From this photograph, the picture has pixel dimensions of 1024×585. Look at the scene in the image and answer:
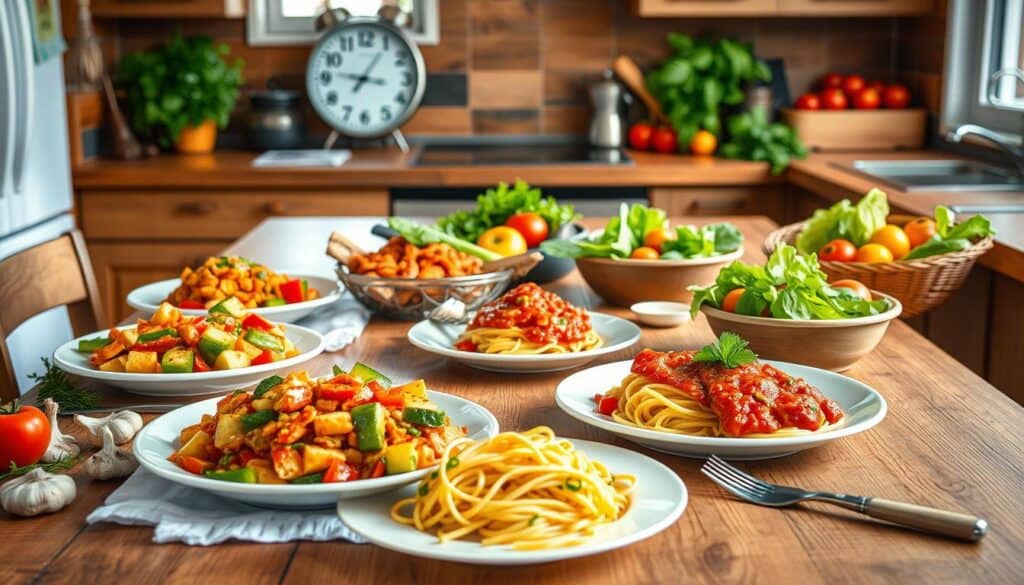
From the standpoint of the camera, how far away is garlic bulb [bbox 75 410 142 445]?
1309 millimetres

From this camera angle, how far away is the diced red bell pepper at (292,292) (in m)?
1.95

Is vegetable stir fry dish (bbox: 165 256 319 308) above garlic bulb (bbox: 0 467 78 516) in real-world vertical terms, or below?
above

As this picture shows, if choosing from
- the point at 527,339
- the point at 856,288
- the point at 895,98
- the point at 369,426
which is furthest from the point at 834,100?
the point at 369,426

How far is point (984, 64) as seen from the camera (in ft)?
13.3

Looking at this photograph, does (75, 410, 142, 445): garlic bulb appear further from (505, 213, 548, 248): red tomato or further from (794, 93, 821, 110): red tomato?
(794, 93, 821, 110): red tomato

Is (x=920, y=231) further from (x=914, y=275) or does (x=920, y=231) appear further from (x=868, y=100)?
(x=868, y=100)

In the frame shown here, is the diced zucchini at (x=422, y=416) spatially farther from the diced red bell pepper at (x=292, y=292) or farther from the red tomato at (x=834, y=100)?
the red tomato at (x=834, y=100)

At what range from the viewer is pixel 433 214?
13.3 ft

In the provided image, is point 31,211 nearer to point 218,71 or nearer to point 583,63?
point 218,71

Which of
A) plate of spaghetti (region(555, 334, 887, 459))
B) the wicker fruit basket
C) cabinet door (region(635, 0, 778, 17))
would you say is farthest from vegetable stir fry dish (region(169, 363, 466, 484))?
cabinet door (region(635, 0, 778, 17))

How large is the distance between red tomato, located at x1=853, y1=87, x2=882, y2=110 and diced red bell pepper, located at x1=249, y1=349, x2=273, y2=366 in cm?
337

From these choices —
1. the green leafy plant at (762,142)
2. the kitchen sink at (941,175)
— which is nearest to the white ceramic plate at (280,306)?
the kitchen sink at (941,175)

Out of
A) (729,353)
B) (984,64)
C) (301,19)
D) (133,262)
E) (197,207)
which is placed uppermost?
(301,19)

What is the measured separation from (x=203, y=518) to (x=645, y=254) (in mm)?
1102
